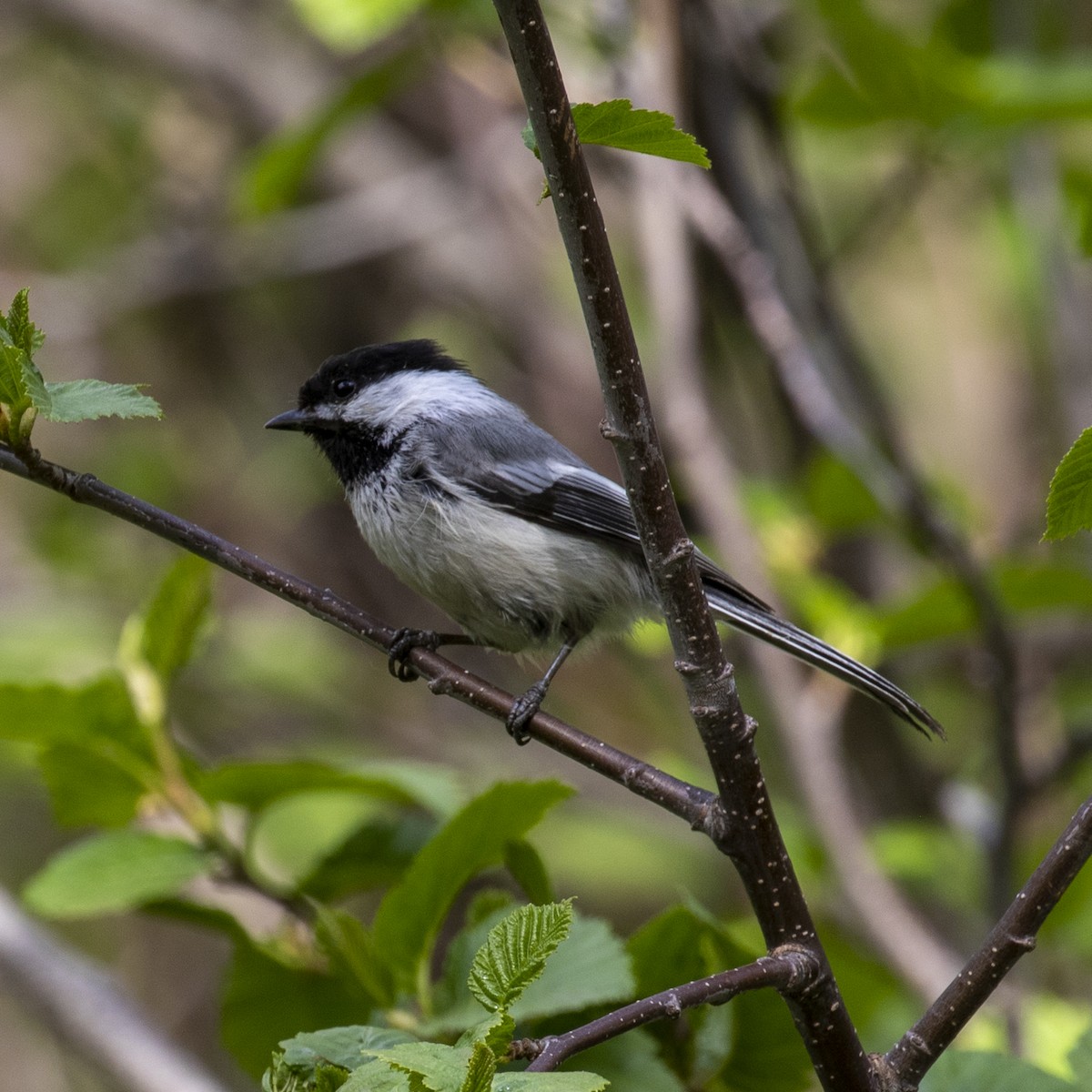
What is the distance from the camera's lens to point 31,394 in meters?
1.04

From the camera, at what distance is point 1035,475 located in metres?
3.69

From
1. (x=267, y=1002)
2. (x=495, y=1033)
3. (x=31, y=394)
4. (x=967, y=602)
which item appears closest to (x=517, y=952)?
(x=495, y=1033)

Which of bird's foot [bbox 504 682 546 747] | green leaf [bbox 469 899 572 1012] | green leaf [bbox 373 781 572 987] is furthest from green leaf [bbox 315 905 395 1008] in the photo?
green leaf [bbox 469 899 572 1012]

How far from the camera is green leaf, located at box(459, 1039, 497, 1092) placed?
789mm

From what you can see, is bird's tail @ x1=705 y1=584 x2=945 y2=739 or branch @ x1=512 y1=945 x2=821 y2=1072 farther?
bird's tail @ x1=705 y1=584 x2=945 y2=739

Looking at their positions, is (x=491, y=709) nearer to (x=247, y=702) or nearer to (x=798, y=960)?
(x=798, y=960)

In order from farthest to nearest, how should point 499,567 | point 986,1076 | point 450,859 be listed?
1. point 499,567
2. point 450,859
3. point 986,1076

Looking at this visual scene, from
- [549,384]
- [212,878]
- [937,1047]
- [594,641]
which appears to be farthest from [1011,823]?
[549,384]

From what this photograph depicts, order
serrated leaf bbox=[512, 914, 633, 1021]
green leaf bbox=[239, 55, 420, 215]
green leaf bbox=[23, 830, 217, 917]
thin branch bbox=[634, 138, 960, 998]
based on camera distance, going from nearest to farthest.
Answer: serrated leaf bbox=[512, 914, 633, 1021]
green leaf bbox=[23, 830, 217, 917]
thin branch bbox=[634, 138, 960, 998]
green leaf bbox=[239, 55, 420, 215]

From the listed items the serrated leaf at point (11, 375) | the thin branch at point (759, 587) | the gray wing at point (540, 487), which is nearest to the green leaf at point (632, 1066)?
the serrated leaf at point (11, 375)

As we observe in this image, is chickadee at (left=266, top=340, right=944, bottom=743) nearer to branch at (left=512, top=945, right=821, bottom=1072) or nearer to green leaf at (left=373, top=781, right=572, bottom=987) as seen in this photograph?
green leaf at (left=373, top=781, right=572, bottom=987)

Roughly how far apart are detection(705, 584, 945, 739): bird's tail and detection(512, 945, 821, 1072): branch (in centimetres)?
72

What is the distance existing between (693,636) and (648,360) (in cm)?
273

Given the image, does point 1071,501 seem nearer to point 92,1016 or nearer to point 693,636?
point 693,636
